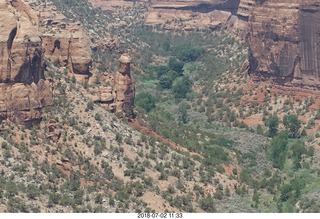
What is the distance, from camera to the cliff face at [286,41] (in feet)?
430

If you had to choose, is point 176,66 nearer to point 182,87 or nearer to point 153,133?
point 182,87

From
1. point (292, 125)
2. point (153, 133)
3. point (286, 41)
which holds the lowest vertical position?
point (292, 125)

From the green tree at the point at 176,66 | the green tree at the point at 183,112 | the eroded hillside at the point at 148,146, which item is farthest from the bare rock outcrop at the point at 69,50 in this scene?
the green tree at the point at 176,66

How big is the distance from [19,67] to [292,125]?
143 feet

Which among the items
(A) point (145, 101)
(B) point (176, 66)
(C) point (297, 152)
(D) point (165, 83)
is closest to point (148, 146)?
(C) point (297, 152)

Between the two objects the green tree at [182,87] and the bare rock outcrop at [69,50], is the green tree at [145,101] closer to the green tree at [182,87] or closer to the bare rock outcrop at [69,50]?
the green tree at [182,87]

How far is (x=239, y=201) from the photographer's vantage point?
93062 mm

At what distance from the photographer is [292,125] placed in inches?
4860

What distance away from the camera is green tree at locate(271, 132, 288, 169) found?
11006 centimetres

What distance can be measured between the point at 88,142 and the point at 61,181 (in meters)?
8.28

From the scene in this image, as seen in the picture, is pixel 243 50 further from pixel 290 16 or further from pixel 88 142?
pixel 88 142

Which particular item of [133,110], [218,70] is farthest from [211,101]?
[133,110]

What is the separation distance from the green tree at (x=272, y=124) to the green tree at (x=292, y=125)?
104cm

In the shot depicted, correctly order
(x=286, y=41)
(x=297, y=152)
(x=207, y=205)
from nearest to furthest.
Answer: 1. (x=207, y=205)
2. (x=297, y=152)
3. (x=286, y=41)
